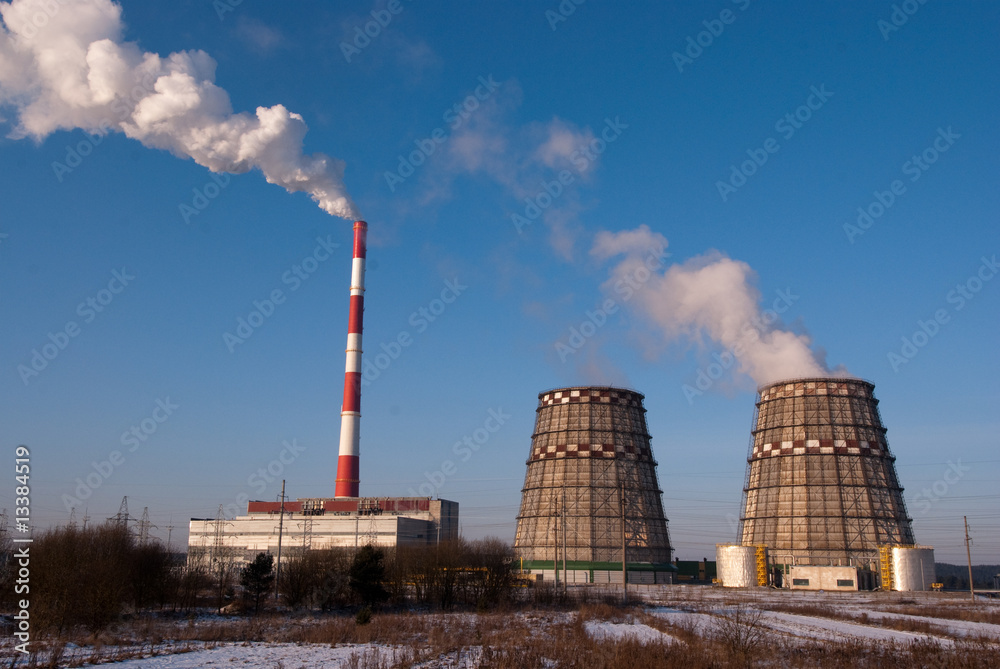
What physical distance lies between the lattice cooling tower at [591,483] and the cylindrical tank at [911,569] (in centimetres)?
2076

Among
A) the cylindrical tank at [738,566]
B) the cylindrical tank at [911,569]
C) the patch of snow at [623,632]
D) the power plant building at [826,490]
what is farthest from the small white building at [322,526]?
the patch of snow at [623,632]

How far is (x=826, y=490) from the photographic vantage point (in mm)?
67562

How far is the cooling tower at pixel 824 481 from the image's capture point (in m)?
66.0

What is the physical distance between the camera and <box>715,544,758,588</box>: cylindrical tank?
65.2 m

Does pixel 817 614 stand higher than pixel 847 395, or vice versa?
pixel 847 395

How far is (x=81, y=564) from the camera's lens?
26.7 meters

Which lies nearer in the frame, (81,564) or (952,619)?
(81,564)

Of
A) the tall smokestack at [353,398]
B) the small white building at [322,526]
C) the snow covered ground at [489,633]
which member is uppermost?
the tall smokestack at [353,398]

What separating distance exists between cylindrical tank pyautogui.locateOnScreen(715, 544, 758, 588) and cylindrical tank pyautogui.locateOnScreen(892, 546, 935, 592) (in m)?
11.4

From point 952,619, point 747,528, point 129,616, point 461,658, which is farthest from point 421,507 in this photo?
point 461,658

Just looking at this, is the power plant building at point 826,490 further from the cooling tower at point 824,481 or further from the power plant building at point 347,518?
the power plant building at point 347,518

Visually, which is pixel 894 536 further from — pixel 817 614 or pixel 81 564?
pixel 81 564

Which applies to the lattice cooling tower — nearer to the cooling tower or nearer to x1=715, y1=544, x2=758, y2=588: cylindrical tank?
x1=715, y1=544, x2=758, y2=588: cylindrical tank

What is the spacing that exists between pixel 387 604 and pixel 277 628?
35.3 feet
